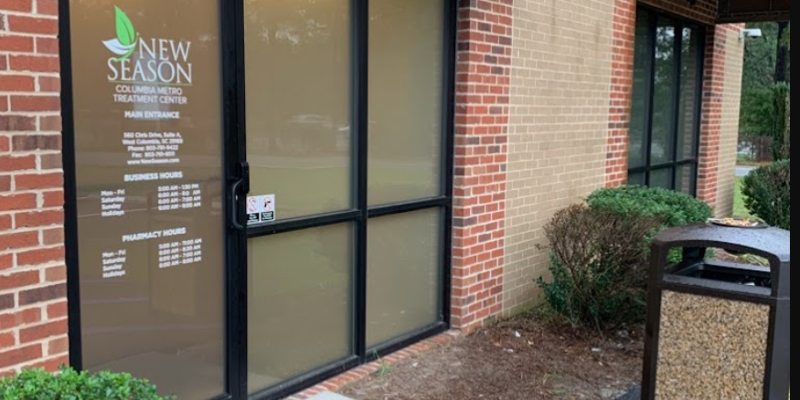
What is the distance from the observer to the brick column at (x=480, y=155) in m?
5.68

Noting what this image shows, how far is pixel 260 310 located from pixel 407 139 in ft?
5.70

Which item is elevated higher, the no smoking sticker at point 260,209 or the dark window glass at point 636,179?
the no smoking sticker at point 260,209

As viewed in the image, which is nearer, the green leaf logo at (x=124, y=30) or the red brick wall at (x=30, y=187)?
the red brick wall at (x=30, y=187)

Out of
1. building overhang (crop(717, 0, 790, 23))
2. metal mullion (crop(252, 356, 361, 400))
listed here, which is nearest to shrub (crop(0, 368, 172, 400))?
metal mullion (crop(252, 356, 361, 400))

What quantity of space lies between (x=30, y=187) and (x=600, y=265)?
4.18m

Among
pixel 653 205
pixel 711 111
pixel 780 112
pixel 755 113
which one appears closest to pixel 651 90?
pixel 711 111

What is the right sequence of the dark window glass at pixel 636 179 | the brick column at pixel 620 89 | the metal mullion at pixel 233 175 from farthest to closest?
1. the dark window glass at pixel 636 179
2. the brick column at pixel 620 89
3. the metal mullion at pixel 233 175

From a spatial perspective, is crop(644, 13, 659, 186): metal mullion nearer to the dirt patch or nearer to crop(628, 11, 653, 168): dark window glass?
crop(628, 11, 653, 168): dark window glass

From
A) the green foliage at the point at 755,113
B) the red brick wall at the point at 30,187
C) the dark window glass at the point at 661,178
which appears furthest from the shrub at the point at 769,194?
the green foliage at the point at 755,113

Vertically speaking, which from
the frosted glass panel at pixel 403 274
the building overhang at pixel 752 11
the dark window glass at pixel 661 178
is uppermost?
the building overhang at pixel 752 11

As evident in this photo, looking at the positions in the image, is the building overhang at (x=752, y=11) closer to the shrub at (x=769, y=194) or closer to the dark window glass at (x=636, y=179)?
the shrub at (x=769, y=194)

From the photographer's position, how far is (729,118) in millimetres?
11289

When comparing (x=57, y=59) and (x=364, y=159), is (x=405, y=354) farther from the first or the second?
(x=57, y=59)

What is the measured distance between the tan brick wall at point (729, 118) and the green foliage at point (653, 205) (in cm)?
521
